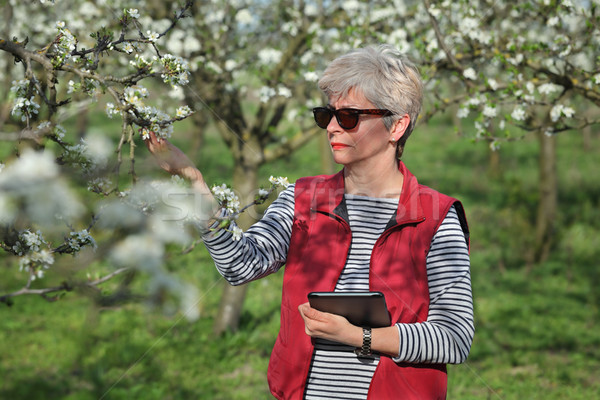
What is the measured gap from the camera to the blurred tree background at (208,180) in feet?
4.91

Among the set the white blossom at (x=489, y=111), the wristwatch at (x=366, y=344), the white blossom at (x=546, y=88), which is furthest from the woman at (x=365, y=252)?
the white blossom at (x=546, y=88)

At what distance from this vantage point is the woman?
5.90ft

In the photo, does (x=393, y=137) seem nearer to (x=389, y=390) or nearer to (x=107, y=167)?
(x=389, y=390)

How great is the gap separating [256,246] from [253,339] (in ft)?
15.2

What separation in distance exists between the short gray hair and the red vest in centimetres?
30

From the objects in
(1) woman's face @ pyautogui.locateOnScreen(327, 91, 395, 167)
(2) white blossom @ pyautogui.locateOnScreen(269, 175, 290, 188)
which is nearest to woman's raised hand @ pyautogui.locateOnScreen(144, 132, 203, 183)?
(2) white blossom @ pyautogui.locateOnScreen(269, 175, 290, 188)

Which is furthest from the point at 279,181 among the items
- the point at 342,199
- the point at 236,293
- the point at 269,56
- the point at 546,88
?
the point at 269,56

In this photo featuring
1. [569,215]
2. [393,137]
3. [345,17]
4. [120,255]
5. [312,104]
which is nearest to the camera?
[120,255]

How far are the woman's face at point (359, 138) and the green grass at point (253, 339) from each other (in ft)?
1.57

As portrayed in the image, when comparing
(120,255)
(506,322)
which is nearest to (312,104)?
(506,322)

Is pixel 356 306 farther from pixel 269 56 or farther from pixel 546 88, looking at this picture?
pixel 269 56

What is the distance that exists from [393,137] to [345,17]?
4.09 m

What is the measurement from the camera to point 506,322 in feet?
24.1

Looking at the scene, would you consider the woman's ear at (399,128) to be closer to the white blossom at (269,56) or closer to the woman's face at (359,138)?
the woman's face at (359,138)
